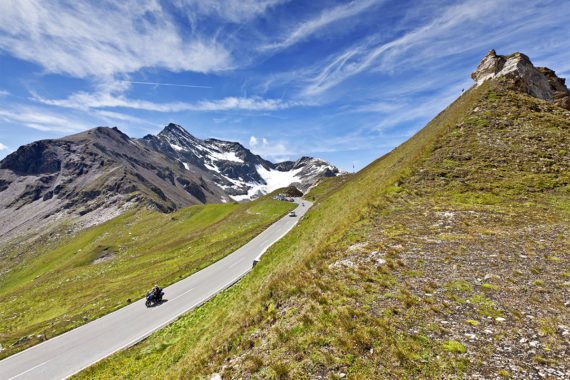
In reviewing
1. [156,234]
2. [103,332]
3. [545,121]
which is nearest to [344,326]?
[103,332]

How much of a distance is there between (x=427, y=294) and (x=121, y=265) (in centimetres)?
7870

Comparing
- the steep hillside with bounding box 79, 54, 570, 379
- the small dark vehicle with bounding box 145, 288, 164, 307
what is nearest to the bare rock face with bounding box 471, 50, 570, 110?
the steep hillside with bounding box 79, 54, 570, 379

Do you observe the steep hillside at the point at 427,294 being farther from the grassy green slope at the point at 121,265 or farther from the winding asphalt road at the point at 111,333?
the grassy green slope at the point at 121,265

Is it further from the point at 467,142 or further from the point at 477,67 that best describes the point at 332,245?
the point at 477,67

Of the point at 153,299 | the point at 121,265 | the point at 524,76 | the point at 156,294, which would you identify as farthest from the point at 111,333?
the point at 524,76

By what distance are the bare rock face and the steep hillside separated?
21570mm

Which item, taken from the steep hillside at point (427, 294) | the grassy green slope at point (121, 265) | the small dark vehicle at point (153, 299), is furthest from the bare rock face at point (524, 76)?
the small dark vehicle at point (153, 299)

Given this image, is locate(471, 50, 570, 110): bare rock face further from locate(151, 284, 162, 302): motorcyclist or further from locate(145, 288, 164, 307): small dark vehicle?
locate(145, 288, 164, 307): small dark vehicle

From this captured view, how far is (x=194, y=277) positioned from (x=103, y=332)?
1313cm

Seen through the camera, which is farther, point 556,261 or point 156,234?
point 156,234

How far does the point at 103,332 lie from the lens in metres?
29.2

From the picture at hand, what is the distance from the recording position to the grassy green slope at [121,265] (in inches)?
1656

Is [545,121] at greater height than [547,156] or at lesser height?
greater

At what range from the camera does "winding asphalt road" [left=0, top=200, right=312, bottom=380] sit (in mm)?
24484
